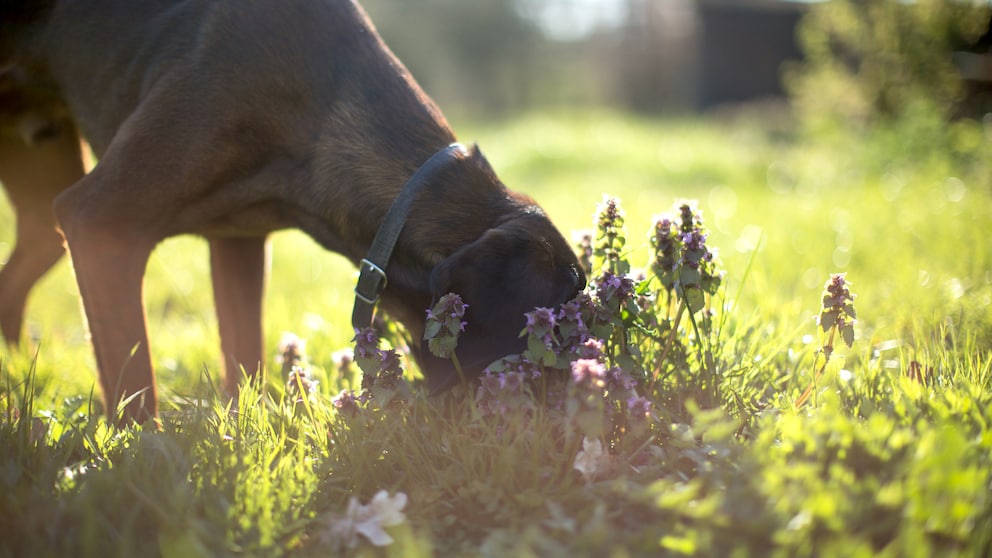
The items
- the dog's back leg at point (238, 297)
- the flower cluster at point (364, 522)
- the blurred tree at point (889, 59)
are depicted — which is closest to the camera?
the flower cluster at point (364, 522)

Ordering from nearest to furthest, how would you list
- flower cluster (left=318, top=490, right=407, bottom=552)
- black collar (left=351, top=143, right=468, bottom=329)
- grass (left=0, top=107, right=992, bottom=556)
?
grass (left=0, top=107, right=992, bottom=556), flower cluster (left=318, top=490, right=407, bottom=552), black collar (left=351, top=143, right=468, bottom=329)

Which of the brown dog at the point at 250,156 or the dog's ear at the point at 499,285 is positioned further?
the brown dog at the point at 250,156

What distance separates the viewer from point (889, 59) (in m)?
9.57

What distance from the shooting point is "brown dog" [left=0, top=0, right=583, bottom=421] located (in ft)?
8.39

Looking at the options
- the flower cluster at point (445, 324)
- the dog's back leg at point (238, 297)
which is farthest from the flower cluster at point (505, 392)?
the dog's back leg at point (238, 297)

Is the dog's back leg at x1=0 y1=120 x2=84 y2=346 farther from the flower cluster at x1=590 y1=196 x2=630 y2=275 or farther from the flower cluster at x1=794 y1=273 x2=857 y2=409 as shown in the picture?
the flower cluster at x1=794 y1=273 x2=857 y2=409

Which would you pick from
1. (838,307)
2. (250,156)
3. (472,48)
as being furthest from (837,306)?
(472,48)

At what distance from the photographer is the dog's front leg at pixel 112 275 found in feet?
8.76

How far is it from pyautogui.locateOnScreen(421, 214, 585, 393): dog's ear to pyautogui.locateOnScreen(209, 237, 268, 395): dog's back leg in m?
1.36

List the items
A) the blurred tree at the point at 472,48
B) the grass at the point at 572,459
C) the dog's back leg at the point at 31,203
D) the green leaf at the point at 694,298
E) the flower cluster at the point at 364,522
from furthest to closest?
the blurred tree at the point at 472,48 → the dog's back leg at the point at 31,203 → the green leaf at the point at 694,298 → the flower cluster at the point at 364,522 → the grass at the point at 572,459

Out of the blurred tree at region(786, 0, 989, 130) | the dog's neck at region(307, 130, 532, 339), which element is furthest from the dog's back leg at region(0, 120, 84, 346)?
the blurred tree at region(786, 0, 989, 130)

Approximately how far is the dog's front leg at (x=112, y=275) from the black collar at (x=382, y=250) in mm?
828

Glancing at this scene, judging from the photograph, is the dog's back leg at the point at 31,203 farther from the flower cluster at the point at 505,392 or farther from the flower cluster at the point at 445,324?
the flower cluster at the point at 505,392

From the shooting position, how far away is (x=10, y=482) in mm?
2002
